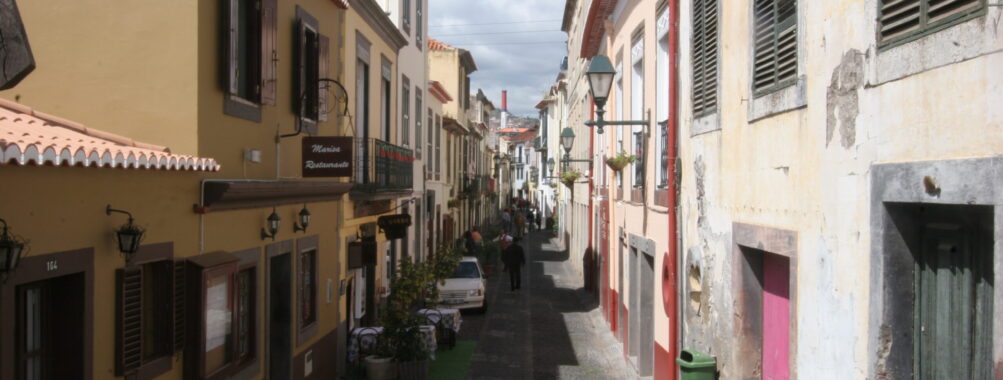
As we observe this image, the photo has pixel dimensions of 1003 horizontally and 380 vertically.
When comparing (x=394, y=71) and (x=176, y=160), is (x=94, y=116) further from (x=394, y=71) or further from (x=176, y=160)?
(x=394, y=71)

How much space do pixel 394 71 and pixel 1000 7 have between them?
15.0 m

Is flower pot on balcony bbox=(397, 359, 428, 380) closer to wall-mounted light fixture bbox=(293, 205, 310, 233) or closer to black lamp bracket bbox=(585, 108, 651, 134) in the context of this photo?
wall-mounted light fixture bbox=(293, 205, 310, 233)

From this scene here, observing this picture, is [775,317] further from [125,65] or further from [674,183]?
[125,65]

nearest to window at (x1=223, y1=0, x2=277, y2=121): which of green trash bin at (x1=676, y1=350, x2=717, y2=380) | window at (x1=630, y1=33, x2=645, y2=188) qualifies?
green trash bin at (x1=676, y1=350, x2=717, y2=380)

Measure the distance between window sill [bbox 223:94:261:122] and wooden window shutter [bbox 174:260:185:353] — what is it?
1582mm

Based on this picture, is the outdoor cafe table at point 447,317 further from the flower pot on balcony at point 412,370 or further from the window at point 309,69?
the window at point 309,69

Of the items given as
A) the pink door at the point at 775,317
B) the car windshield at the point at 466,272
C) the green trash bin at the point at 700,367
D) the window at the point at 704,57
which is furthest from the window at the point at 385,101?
the pink door at the point at 775,317

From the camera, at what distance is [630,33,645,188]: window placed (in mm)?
12656

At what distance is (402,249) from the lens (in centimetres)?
1955

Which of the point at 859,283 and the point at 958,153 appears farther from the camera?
the point at 859,283

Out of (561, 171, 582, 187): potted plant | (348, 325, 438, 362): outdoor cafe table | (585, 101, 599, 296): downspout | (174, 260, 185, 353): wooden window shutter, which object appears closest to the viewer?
(174, 260, 185, 353): wooden window shutter

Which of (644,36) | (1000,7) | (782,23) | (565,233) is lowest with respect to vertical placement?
(565,233)

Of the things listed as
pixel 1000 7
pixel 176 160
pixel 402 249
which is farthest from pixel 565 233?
pixel 1000 7

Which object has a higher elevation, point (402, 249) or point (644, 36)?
point (644, 36)
